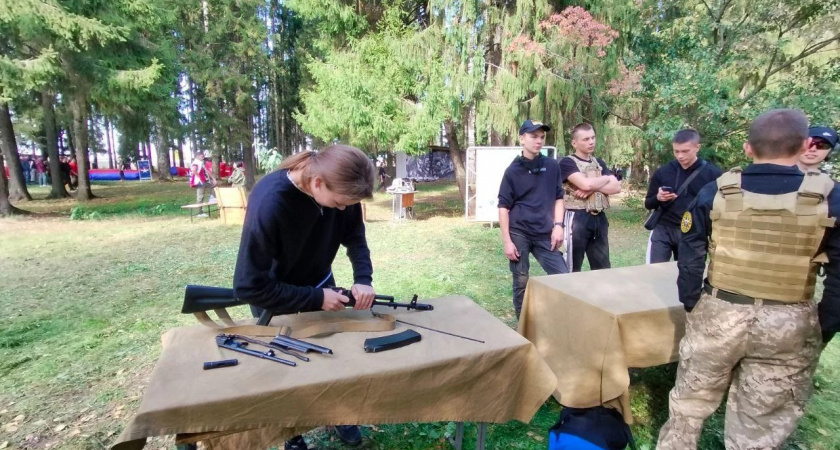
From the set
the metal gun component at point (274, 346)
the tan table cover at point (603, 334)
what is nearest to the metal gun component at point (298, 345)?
Result: the metal gun component at point (274, 346)

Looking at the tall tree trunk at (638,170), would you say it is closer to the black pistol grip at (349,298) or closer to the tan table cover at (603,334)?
the tan table cover at (603,334)

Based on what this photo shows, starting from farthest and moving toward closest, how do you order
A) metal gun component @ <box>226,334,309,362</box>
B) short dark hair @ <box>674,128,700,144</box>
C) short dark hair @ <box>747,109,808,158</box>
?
short dark hair @ <box>674,128,700,144</box> → short dark hair @ <box>747,109,808,158</box> → metal gun component @ <box>226,334,309,362</box>

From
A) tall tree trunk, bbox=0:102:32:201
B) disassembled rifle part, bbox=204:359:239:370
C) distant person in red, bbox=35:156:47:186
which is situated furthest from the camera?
distant person in red, bbox=35:156:47:186

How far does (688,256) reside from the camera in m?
2.19

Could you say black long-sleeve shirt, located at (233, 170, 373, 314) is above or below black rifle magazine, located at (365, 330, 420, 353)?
above

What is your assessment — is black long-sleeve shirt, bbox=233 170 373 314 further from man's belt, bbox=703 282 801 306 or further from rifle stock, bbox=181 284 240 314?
man's belt, bbox=703 282 801 306

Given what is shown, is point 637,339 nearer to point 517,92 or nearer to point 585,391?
point 585,391

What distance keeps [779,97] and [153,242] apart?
12876mm

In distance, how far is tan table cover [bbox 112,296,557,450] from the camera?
58.1 inches

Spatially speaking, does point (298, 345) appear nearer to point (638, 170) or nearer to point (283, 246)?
point (283, 246)

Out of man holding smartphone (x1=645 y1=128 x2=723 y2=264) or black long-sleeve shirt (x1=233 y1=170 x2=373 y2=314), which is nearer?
black long-sleeve shirt (x1=233 y1=170 x2=373 y2=314)

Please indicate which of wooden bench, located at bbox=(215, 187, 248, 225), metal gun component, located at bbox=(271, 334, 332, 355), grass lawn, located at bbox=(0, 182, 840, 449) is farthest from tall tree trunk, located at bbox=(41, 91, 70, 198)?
metal gun component, located at bbox=(271, 334, 332, 355)

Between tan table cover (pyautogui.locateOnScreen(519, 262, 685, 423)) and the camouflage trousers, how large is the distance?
1.14 feet

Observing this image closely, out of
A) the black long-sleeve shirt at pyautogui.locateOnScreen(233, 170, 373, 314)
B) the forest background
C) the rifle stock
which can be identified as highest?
the forest background
